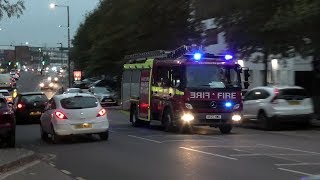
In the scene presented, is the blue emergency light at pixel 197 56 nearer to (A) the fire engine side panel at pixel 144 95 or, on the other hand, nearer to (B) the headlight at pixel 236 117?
(B) the headlight at pixel 236 117

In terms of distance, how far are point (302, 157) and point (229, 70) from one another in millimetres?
7177

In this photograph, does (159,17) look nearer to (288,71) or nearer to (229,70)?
(288,71)

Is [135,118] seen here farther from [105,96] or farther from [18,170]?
[105,96]

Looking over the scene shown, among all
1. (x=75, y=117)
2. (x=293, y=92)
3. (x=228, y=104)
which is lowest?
(x=75, y=117)

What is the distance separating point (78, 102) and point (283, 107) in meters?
8.22

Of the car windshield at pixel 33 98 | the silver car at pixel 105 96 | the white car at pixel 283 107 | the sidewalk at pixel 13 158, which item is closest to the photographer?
the sidewalk at pixel 13 158

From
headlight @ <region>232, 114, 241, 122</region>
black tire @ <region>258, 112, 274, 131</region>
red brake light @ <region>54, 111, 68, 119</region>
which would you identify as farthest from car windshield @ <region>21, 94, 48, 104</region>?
headlight @ <region>232, 114, 241, 122</region>

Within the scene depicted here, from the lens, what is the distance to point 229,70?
20.4 meters

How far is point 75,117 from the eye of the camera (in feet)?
57.8

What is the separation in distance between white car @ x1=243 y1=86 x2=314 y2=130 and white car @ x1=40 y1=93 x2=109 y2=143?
23.3 ft

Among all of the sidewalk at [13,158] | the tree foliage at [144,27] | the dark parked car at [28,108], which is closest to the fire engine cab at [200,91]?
the sidewalk at [13,158]

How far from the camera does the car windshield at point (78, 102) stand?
1792cm

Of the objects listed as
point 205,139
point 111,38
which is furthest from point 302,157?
point 111,38

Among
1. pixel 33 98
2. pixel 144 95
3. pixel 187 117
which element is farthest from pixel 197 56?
pixel 33 98
